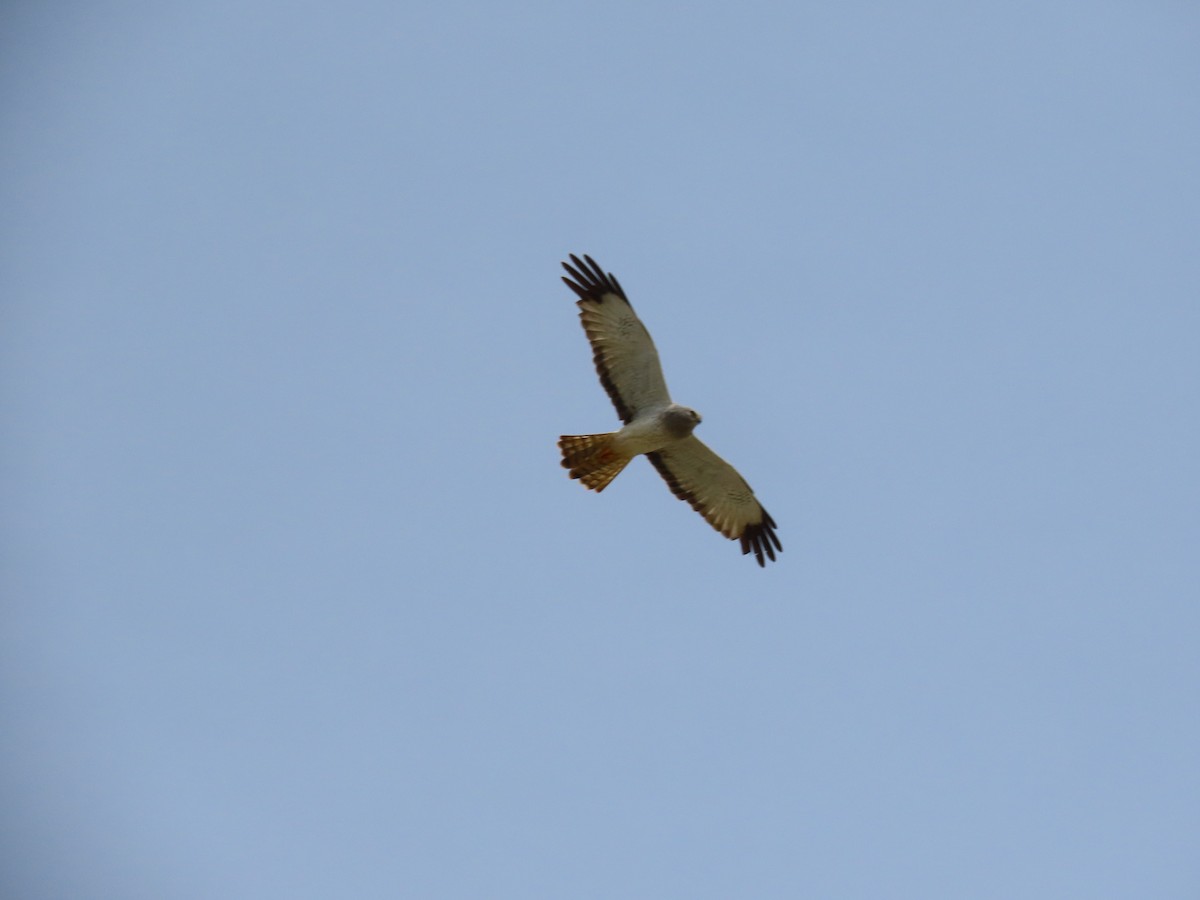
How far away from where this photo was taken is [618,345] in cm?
1327

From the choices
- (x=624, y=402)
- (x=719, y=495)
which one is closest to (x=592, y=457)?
(x=624, y=402)

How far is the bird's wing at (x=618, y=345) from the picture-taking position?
1307 cm

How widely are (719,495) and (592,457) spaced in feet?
6.39

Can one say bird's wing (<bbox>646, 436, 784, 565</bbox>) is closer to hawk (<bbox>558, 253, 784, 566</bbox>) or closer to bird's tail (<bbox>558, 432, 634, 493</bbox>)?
hawk (<bbox>558, 253, 784, 566</bbox>)

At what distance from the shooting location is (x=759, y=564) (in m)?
14.4

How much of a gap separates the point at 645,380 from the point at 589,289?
1.21 meters

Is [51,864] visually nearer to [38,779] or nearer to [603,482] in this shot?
[38,779]

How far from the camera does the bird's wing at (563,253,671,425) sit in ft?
42.9

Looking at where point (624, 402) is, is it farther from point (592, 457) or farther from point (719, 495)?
point (719, 495)

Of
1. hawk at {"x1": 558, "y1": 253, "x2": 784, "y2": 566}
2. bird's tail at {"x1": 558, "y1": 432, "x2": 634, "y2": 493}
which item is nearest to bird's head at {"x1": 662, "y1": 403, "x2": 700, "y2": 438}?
hawk at {"x1": 558, "y1": 253, "x2": 784, "y2": 566}

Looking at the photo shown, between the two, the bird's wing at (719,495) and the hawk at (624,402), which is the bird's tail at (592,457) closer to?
the hawk at (624,402)

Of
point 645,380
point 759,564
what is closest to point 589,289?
point 645,380

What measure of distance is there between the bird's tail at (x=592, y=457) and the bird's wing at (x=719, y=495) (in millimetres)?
769

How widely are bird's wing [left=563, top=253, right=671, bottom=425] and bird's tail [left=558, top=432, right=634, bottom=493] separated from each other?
408 millimetres
